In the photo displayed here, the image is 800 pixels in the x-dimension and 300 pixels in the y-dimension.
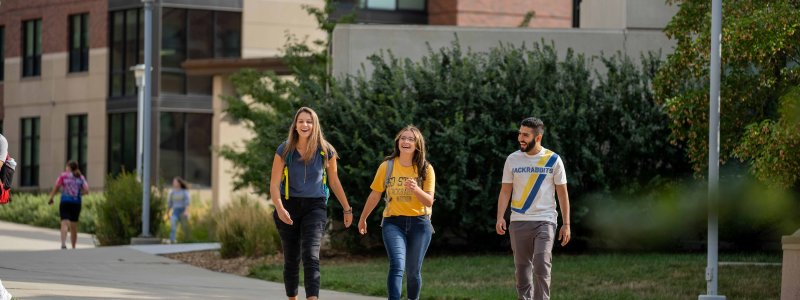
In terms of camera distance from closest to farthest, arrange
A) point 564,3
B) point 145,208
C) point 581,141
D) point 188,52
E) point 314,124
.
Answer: point 314,124 → point 581,141 → point 145,208 → point 188,52 → point 564,3

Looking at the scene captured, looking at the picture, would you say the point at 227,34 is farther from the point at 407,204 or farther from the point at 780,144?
the point at 407,204

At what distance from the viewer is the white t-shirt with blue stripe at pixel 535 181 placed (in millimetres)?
13344

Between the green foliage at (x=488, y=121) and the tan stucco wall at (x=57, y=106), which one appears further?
the tan stucco wall at (x=57, y=106)

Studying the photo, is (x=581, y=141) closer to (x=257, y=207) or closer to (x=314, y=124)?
(x=257, y=207)

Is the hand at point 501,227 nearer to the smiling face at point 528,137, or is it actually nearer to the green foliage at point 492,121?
the smiling face at point 528,137

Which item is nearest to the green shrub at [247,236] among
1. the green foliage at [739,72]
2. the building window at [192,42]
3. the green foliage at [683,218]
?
the green foliage at [683,218]

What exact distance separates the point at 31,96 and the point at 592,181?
33.6 metres

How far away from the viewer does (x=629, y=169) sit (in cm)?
2480

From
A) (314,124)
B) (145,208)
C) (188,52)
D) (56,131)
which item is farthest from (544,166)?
(56,131)

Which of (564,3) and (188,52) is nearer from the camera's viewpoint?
(188,52)

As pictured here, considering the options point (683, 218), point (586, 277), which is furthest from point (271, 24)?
point (586, 277)

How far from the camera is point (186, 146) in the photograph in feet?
163

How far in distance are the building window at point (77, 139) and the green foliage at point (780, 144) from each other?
36814mm

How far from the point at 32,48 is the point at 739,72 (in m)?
38.9
